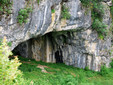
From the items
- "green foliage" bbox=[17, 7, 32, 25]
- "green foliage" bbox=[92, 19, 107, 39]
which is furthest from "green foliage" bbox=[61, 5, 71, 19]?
"green foliage" bbox=[17, 7, 32, 25]

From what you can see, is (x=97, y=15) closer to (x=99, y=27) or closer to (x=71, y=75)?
(x=99, y=27)

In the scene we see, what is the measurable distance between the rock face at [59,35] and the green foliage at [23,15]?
0.76 ft

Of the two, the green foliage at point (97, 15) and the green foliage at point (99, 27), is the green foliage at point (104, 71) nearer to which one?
the green foliage at point (97, 15)

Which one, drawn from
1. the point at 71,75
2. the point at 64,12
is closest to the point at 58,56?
the point at 71,75

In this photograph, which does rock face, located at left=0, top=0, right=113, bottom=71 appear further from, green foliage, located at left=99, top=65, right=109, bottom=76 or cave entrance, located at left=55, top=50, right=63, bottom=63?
green foliage, located at left=99, top=65, right=109, bottom=76

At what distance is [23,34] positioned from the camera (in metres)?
9.56

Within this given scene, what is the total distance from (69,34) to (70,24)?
236cm

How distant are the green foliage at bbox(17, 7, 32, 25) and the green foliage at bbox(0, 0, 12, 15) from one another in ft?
2.25

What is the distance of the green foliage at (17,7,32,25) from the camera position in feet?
28.6

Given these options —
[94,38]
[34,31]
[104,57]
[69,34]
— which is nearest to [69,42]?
[69,34]

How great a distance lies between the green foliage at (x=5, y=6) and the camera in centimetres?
796

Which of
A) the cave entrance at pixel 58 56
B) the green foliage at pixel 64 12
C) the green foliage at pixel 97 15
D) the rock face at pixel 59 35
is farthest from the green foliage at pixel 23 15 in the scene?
the cave entrance at pixel 58 56

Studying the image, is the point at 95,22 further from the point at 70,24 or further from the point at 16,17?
the point at 16,17

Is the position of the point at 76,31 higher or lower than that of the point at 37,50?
higher
